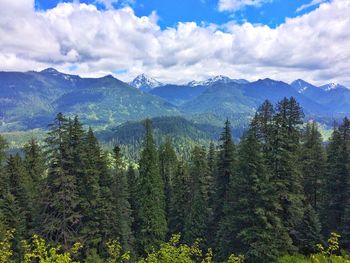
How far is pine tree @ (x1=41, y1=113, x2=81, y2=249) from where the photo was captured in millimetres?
30703

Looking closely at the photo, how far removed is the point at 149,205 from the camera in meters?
48.0

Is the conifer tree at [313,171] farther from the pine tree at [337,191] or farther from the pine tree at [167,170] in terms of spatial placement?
the pine tree at [167,170]

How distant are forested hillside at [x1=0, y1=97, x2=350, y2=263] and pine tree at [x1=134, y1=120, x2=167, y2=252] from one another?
0.15m

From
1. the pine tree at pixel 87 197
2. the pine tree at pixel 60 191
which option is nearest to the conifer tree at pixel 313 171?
the pine tree at pixel 87 197

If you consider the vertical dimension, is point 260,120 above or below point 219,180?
above

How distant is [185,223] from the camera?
48469 mm

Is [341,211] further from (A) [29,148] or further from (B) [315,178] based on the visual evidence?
(A) [29,148]

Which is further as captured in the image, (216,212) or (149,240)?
(149,240)

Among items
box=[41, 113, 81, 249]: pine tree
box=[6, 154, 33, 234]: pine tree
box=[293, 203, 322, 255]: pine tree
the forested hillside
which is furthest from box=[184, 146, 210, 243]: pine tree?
box=[6, 154, 33, 234]: pine tree

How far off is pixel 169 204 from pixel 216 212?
16.3 meters

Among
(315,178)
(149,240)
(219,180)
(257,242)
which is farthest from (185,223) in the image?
(257,242)

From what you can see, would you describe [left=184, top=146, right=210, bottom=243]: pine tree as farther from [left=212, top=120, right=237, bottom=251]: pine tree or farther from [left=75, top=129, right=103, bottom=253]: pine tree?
[left=75, top=129, right=103, bottom=253]: pine tree

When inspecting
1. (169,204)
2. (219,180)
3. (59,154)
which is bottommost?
(169,204)

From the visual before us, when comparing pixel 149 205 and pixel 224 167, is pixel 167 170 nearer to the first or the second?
pixel 149 205
